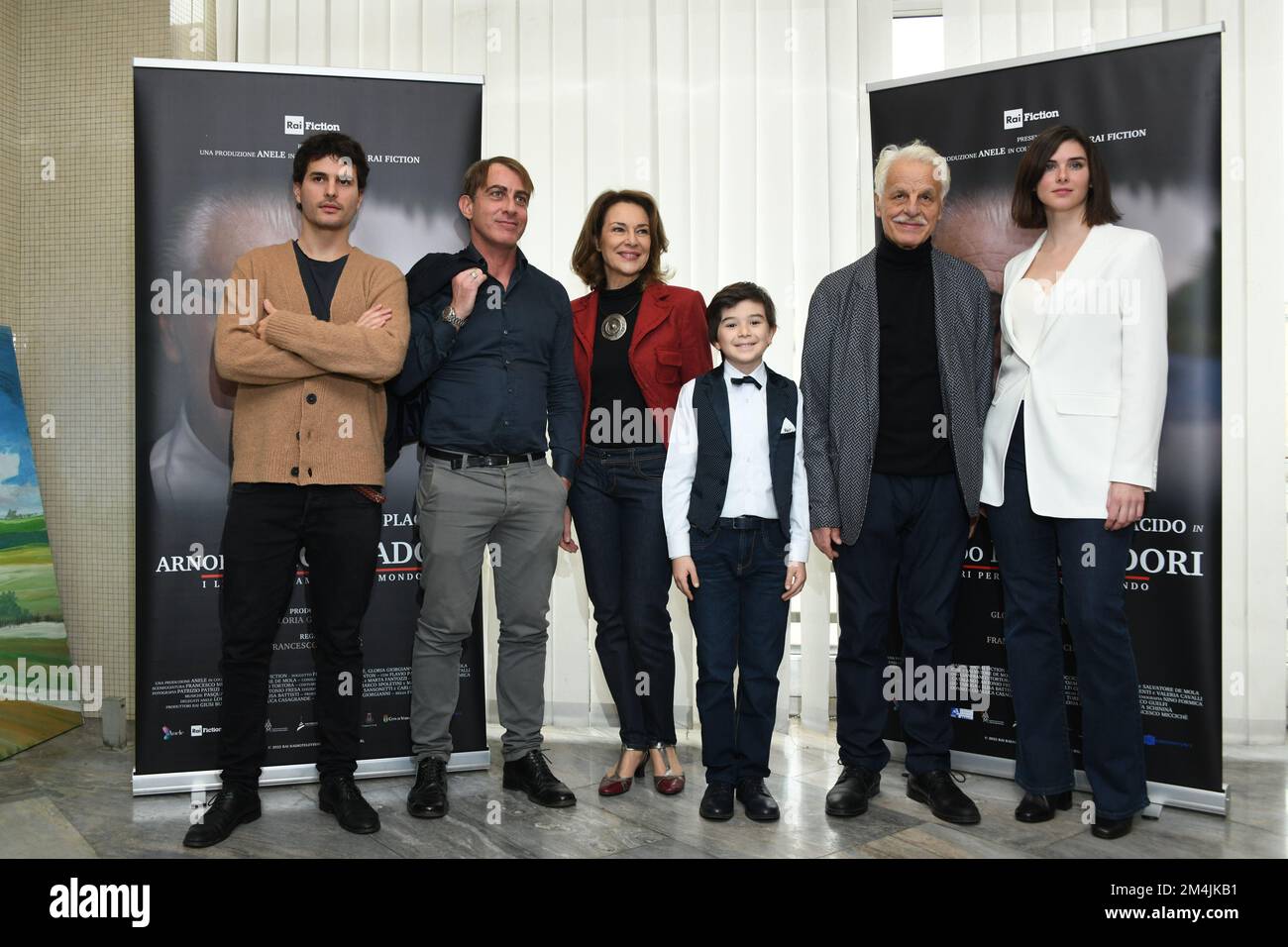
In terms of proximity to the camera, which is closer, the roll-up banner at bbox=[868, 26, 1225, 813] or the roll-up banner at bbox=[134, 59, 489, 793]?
the roll-up banner at bbox=[868, 26, 1225, 813]

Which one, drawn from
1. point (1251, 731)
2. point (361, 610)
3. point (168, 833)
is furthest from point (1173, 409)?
point (168, 833)

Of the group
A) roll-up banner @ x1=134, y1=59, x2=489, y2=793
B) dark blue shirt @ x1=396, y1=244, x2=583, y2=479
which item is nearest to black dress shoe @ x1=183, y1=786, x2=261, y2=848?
roll-up banner @ x1=134, y1=59, x2=489, y2=793

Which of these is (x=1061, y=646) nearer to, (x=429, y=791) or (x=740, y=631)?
(x=740, y=631)

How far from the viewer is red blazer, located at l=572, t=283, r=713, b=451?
2.92 meters

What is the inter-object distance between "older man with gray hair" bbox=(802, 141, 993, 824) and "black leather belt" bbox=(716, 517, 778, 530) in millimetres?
171

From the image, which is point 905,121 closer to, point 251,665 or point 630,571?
point 630,571

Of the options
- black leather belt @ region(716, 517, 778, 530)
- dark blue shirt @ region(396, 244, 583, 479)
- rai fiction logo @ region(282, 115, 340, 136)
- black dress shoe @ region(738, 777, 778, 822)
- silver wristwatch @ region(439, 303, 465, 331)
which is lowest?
black dress shoe @ region(738, 777, 778, 822)

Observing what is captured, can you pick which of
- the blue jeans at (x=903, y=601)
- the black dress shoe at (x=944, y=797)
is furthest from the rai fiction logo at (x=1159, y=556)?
the black dress shoe at (x=944, y=797)

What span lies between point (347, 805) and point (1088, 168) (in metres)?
2.66

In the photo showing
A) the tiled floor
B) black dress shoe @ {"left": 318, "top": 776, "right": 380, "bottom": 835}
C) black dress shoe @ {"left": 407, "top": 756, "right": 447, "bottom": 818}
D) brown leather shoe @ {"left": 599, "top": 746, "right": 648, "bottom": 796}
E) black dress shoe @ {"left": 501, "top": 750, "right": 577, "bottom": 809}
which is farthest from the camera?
brown leather shoe @ {"left": 599, "top": 746, "right": 648, "bottom": 796}

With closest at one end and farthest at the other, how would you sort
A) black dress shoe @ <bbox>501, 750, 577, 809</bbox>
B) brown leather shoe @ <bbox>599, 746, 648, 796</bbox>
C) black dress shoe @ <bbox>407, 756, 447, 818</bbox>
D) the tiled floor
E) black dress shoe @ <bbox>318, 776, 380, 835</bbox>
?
1. the tiled floor
2. black dress shoe @ <bbox>318, 776, 380, 835</bbox>
3. black dress shoe @ <bbox>407, 756, 447, 818</bbox>
4. black dress shoe @ <bbox>501, 750, 577, 809</bbox>
5. brown leather shoe @ <bbox>599, 746, 648, 796</bbox>

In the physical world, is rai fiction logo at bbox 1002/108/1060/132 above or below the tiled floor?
above

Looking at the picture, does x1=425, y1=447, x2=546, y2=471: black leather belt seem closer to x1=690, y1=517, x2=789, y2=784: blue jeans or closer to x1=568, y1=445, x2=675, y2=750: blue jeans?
x1=568, y1=445, x2=675, y2=750: blue jeans

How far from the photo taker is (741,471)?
2699mm
